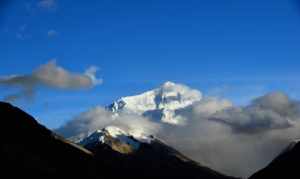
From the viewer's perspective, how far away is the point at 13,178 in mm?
198500
